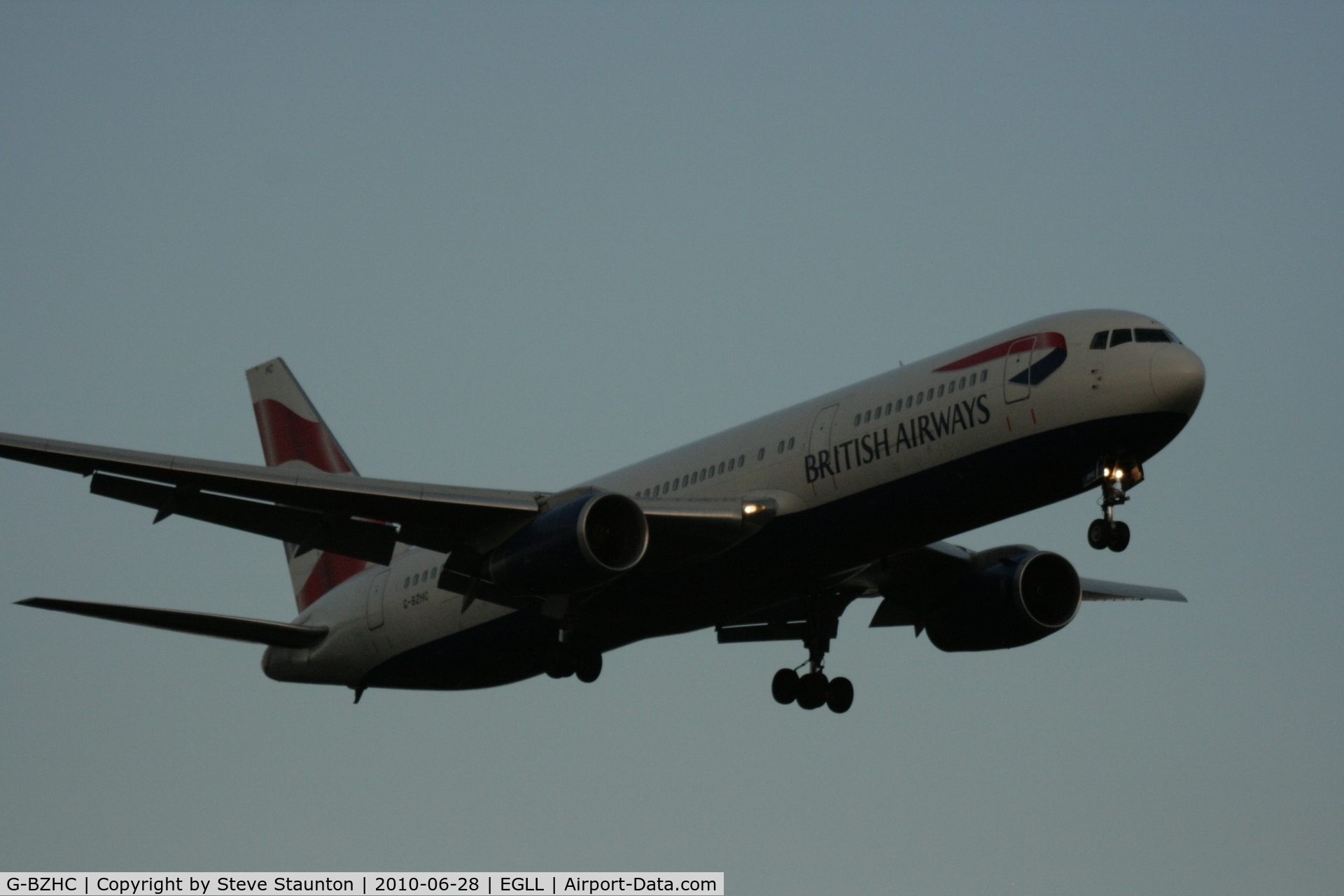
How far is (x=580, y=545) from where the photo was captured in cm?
2806

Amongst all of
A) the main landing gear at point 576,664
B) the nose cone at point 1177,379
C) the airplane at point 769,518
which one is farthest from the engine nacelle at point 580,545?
the nose cone at point 1177,379

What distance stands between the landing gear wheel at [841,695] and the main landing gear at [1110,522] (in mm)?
8880

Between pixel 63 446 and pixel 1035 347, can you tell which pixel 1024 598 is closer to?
pixel 1035 347

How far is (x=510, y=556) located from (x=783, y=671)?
8.59 metres

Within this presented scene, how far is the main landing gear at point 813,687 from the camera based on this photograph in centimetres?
3509

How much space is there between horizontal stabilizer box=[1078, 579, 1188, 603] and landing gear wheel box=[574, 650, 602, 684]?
11767 millimetres

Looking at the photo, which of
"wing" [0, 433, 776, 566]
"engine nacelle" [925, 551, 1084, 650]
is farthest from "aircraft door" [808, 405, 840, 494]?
"engine nacelle" [925, 551, 1084, 650]

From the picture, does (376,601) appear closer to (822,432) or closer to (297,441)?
(297,441)

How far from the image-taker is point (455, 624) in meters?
34.1

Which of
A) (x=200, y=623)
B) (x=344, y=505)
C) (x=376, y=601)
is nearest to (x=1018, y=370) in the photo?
(x=344, y=505)

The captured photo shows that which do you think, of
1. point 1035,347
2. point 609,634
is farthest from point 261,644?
point 1035,347

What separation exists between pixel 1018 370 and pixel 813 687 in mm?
9933

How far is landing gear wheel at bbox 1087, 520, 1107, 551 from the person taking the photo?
27500 millimetres

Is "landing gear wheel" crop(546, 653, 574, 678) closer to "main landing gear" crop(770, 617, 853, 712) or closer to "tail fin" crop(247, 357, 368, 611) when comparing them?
"main landing gear" crop(770, 617, 853, 712)
